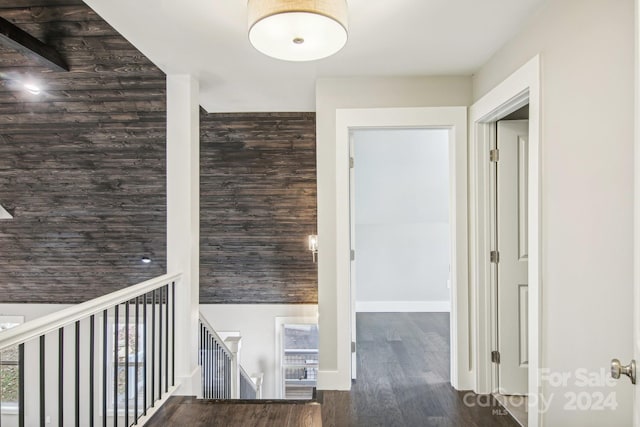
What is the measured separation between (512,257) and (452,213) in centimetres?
52

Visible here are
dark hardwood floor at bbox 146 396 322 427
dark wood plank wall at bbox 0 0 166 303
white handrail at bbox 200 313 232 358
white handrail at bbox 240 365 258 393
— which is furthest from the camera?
white handrail at bbox 240 365 258 393

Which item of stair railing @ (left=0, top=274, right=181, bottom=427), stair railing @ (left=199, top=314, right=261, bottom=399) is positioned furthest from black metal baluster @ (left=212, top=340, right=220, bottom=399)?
stair railing @ (left=0, top=274, right=181, bottom=427)

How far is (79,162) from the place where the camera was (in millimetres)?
4430

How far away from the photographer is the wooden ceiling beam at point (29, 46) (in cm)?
272

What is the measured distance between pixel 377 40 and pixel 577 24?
1.04 m

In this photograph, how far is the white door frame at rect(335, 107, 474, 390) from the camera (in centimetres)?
296

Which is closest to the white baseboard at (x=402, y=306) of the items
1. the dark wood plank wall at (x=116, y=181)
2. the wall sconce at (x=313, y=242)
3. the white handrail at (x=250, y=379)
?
the dark wood plank wall at (x=116, y=181)

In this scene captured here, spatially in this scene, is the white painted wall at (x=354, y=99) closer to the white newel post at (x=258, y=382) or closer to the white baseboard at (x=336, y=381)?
the white baseboard at (x=336, y=381)

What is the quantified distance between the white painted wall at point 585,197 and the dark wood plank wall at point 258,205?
2902mm

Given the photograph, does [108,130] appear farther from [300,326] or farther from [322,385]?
[300,326]

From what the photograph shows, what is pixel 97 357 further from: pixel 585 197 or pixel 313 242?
pixel 585 197

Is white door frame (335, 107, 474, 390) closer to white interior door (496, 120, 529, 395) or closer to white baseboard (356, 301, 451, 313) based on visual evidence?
white interior door (496, 120, 529, 395)

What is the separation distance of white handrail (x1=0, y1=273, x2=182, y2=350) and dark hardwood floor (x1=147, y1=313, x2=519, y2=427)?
85 cm

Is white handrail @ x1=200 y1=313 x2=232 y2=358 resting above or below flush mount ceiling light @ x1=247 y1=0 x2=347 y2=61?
below
